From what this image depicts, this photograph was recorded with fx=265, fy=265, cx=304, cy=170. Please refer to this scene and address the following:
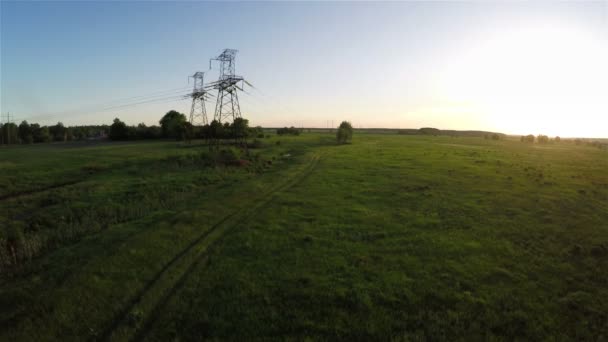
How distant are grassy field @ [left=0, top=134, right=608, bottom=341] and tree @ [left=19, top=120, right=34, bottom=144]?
11048 centimetres

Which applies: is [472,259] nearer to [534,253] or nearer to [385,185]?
[534,253]

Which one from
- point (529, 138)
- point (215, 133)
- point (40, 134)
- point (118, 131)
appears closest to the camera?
point (215, 133)

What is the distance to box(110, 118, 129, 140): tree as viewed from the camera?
322 ft

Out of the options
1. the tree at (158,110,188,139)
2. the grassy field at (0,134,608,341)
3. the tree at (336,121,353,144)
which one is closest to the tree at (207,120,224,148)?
the tree at (158,110,188,139)

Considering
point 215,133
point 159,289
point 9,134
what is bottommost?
point 159,289

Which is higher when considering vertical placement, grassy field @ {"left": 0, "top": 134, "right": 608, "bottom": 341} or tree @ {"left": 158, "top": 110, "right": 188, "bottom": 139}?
tree @ {"left": 158, "top": 110, "right": 188, "bottom": 139}

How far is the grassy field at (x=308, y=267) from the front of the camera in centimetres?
751

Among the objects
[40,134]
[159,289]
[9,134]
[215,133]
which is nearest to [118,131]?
[40,134]

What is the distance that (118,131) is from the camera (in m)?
98.0

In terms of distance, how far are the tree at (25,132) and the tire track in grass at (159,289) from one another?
129129 mm

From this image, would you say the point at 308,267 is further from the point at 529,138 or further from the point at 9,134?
the point at 529,138

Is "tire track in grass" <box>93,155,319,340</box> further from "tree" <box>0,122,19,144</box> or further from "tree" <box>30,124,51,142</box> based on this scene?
"tree" <box>0,122,19,144</box>

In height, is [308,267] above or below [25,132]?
below

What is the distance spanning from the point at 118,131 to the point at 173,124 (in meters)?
25.8
